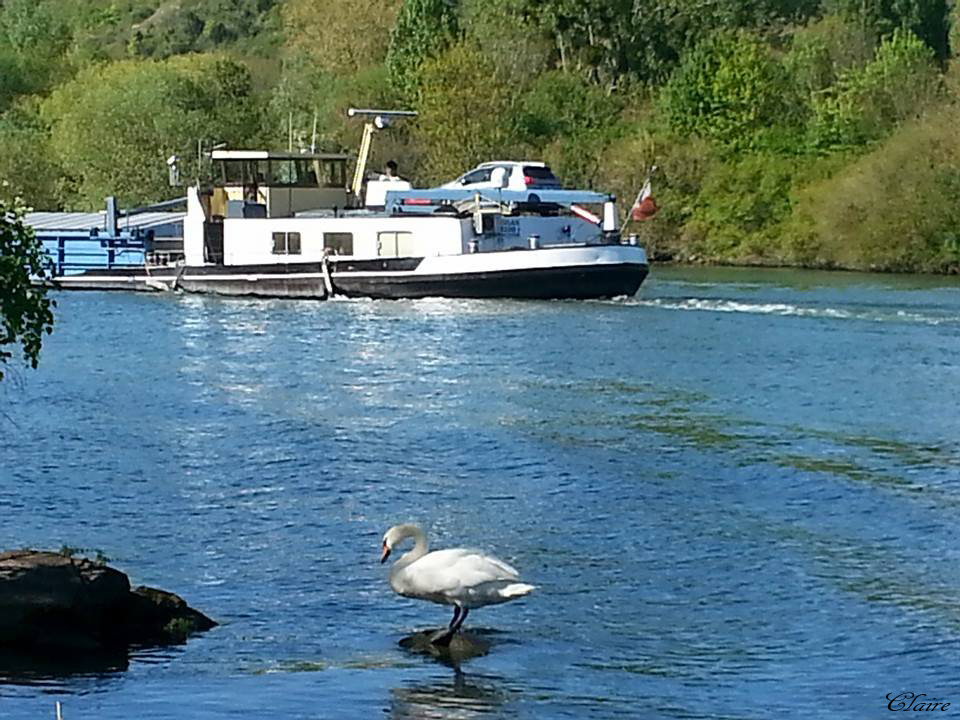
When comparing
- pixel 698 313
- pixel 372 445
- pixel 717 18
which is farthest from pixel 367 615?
pixel 717 18

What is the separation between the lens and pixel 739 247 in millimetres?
70375

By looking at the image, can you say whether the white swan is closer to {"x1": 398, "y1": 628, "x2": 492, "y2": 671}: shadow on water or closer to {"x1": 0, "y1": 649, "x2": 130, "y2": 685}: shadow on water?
{"x1": 398, "y1": 628, "x2": 492, "y2": 671}: shadow on water

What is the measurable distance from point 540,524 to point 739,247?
5245 centimetres

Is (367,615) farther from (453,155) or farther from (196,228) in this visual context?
(453,155)

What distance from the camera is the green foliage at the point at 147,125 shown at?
74000 mm

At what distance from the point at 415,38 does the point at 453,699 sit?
231 feet

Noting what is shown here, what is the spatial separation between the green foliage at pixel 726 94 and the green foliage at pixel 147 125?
16.0 meters

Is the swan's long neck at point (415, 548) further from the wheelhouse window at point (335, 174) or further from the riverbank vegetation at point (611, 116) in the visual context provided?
the riverbank vegetation at point (611, 116)

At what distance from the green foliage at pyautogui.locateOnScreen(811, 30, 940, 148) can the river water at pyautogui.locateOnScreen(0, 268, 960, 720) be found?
3503 cm

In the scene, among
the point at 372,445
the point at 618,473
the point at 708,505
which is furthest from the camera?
the point at 372,445

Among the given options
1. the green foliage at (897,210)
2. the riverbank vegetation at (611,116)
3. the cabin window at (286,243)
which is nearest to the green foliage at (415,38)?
the riverbank vegetation at (611,116)

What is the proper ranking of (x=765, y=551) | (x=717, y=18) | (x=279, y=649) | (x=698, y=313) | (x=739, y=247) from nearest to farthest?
(x=279, y=649) → (x=765, y=551) → (x=698, y=313) → (x=739, y=247) → (x=717, y=18)

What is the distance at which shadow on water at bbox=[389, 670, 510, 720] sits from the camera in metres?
12.3

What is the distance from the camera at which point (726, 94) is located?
250 feet
